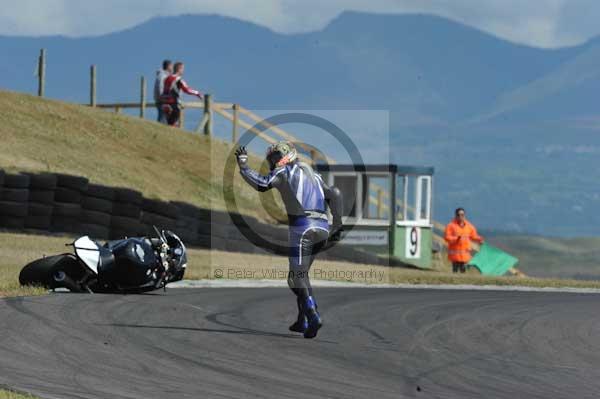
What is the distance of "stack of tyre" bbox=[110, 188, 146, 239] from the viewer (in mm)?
26578

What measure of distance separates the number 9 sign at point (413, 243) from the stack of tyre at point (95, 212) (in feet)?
27.6

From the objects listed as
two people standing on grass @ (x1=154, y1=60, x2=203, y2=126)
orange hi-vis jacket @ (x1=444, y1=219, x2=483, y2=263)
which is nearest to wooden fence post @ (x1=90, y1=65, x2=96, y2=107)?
two people standing on grass @ (x1=154, y1=60, x2=203, y2=126)

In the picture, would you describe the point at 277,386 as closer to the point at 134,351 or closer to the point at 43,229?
the point at 134,351

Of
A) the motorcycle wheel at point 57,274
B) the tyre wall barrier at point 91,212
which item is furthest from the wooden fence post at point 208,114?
the motorcycle wheel at point 57,274

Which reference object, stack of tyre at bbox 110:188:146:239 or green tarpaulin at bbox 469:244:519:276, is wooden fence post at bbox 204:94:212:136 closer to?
green tarpaulin at bbox 469:244:519:276

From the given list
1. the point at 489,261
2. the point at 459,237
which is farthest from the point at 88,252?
the point at 489,261

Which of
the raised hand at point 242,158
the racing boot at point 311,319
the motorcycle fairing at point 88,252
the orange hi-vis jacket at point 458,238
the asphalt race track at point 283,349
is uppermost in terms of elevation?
the raised hand at point 242,158

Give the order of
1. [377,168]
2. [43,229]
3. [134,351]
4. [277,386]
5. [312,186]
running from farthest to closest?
[377,168], [43,229], [312,186], [134,351], [277,386]

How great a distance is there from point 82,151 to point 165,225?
837 centimetres

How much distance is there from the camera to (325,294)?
60.2 ft

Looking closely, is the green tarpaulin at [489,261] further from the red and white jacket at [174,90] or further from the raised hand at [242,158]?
the raised hand at [242,158]

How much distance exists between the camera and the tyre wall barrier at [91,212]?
83.6ft

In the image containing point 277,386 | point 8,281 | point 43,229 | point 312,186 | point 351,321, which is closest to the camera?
point 277,386

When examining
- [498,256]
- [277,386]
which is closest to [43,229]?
[498,256]
